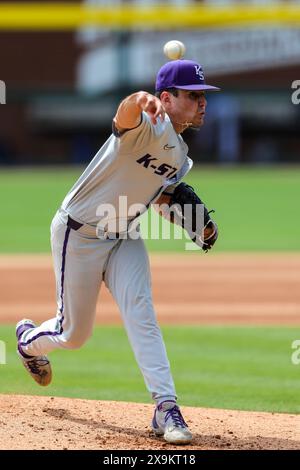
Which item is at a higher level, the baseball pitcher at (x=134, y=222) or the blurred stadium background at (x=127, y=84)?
the blurred stadium background at (x=127, y=84)

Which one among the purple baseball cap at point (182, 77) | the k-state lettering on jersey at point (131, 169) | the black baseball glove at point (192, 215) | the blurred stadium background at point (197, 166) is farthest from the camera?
the blurred stadium background at point (197, 166)

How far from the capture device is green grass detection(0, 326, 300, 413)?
234 inches

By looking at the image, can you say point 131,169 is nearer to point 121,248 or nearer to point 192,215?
point 121,248

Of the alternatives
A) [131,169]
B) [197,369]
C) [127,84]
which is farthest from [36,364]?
[127,84]

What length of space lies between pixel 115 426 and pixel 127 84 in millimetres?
25903

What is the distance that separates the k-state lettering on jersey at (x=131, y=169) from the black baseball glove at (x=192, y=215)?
128 millimetres

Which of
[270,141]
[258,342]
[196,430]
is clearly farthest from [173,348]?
[270,141]

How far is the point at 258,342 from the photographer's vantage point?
25.6 feet

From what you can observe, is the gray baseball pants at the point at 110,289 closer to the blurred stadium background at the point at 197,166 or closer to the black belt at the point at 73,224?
the black belt at the point at 73,224

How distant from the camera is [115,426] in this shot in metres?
4.86

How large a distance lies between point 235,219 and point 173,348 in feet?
33.8

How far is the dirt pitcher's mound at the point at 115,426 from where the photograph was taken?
443cm

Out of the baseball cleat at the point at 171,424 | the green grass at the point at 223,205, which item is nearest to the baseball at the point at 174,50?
the baseball cleat at the point at 171,424

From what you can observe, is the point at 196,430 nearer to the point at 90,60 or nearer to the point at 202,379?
the point at 202,379
